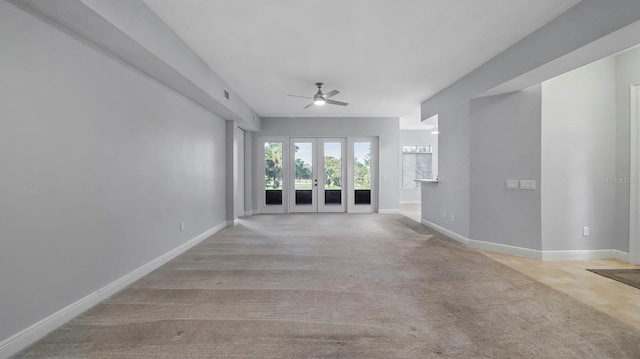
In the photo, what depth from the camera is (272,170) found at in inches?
308

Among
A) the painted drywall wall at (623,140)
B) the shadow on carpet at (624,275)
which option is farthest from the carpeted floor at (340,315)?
the painted drywall wall at (623,140)

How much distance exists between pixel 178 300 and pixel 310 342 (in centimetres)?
144

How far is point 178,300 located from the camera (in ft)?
8.06

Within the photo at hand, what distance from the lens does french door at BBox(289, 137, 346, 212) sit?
783 cm

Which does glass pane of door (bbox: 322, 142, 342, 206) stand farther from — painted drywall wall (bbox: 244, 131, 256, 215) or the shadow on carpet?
the shadow on carpet

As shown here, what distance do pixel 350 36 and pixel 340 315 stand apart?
3.04 meters

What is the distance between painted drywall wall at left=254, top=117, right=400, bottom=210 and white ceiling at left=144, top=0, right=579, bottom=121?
9.24ft

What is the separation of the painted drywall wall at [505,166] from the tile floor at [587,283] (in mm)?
372

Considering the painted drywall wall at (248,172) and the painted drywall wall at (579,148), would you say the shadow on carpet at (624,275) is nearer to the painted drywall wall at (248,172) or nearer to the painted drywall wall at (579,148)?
the painted drywall wall at (579,148)

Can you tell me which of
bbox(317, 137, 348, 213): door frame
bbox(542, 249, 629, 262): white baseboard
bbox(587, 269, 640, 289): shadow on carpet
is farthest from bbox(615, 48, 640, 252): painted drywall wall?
bbox(317, 137, 348, 213): door frame

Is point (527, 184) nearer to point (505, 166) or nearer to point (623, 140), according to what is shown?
point (505, 166)

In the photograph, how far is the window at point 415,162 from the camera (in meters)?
10.3

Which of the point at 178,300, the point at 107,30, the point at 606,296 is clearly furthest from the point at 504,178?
the point at 107,30

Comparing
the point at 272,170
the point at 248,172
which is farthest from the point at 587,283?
the point at 248,172
